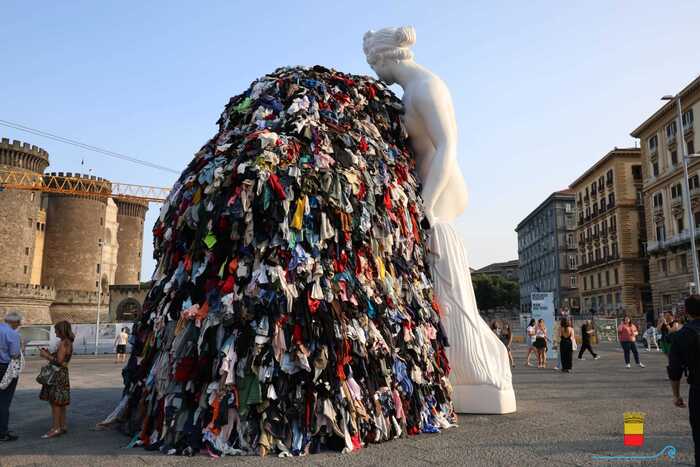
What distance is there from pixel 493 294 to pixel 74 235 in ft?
205

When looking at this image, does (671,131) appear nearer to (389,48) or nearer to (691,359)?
(389,48)

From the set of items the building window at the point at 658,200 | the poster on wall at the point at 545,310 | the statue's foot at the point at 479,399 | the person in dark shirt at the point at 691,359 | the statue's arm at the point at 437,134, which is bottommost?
the statue's foot at the point at 479,399

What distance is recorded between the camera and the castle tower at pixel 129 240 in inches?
3036

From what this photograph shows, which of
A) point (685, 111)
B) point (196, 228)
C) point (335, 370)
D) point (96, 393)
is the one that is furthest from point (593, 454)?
point (685, 111)

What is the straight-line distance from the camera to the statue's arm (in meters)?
6.89

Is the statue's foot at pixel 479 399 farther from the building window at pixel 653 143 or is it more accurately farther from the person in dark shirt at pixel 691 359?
the building window at pixel 653 143

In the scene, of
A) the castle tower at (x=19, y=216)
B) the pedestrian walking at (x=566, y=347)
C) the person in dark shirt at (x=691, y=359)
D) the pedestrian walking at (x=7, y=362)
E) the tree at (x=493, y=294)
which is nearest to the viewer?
the person in dark shirt at (x=691, y=359)

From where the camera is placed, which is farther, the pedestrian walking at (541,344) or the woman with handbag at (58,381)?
the pedestrian walking at (541,344)

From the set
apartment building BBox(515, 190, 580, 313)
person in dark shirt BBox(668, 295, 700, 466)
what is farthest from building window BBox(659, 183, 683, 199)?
person in dark shirt BBox(668, 295, 700, 466)

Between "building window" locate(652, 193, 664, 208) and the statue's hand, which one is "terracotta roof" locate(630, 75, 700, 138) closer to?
"building window" locate(652, 193, 664, 208)

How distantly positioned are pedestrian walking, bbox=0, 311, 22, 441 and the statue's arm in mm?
5179

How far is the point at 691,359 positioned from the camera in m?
4.00

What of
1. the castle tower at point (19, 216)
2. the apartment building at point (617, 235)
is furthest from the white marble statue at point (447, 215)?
the castle tower at point (19, 216)

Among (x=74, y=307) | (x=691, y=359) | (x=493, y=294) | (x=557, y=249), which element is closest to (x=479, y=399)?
(x=691, y=359)
